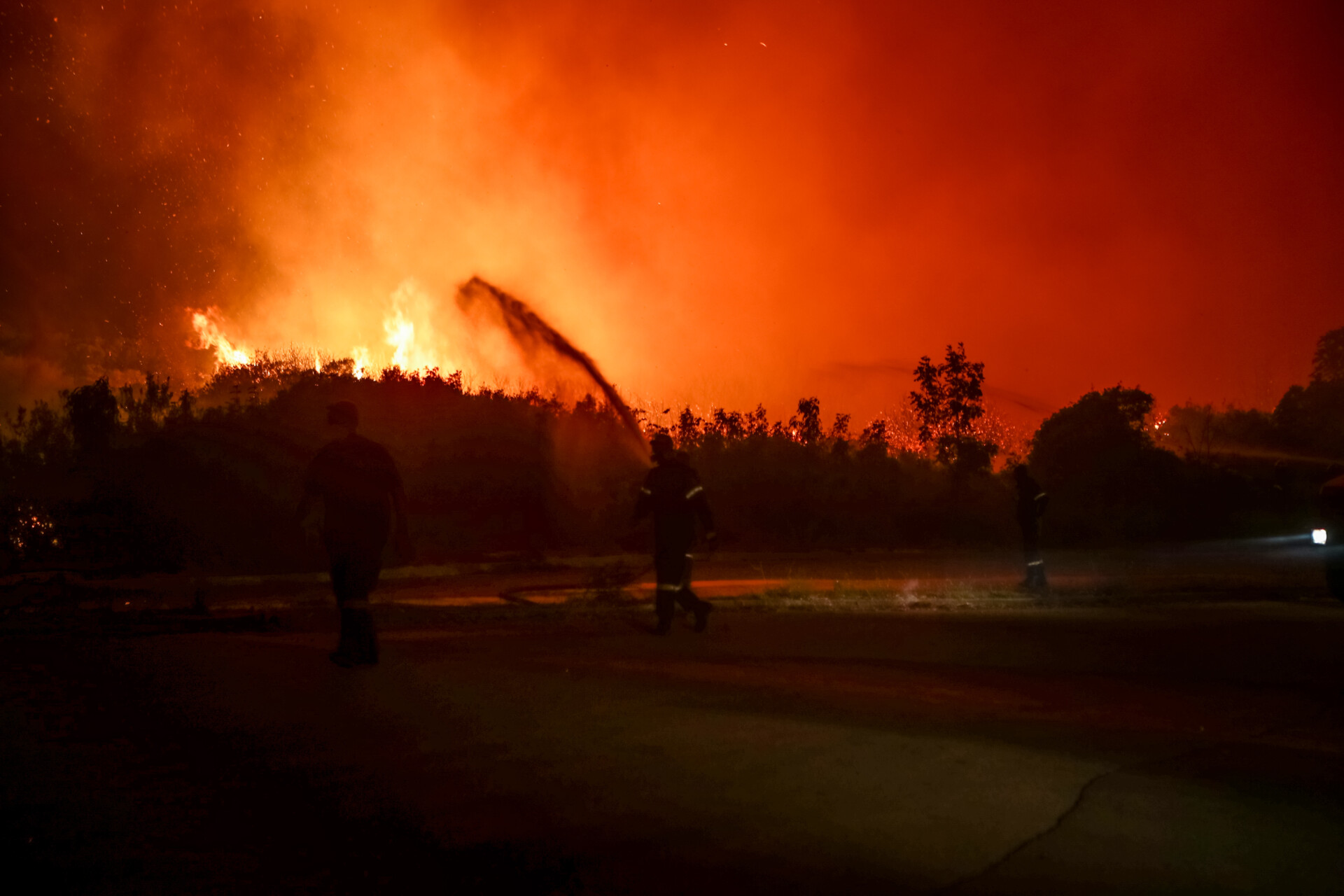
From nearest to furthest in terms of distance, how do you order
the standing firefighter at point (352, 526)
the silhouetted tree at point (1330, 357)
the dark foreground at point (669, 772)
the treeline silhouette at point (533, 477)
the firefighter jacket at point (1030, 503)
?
1. the dark foreground at point (669, 772)
2. the standing firefighter at point (352, 526)
3. the firefighter jacket at point (1030, 503)
4. the treeline silhouette at point (533, 477)
5. the silhouetted tree at point (1330, 357)

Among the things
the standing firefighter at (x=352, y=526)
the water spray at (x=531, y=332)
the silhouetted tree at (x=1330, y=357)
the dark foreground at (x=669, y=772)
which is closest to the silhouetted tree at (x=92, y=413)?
the water spray at (x=531, y=332)

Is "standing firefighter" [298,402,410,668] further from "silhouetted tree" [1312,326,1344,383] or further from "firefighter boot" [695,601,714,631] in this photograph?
"silhouetted tree" [1312,326,1344,383]

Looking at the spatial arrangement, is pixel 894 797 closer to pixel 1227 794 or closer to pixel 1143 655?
pixel 1227 794

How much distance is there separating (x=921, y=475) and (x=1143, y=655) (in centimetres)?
3704

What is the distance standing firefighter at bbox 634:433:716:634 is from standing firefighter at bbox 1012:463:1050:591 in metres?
6.98

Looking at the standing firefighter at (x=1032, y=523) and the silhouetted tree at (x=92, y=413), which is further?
the silhouetted tree at (x=92, y=413)

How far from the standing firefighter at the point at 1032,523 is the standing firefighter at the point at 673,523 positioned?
6979mm

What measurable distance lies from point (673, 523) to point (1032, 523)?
7.46 m

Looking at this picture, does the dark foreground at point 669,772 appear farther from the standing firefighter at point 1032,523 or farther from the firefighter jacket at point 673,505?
the standing firefighter at point 1032,523

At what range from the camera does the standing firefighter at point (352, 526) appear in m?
8.32

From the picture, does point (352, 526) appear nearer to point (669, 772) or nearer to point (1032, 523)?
point (669, 772)

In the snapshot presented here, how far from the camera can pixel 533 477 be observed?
30219 mm

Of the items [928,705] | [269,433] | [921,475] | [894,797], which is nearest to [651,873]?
[894,797]

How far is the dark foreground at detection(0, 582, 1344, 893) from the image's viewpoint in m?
3.93
